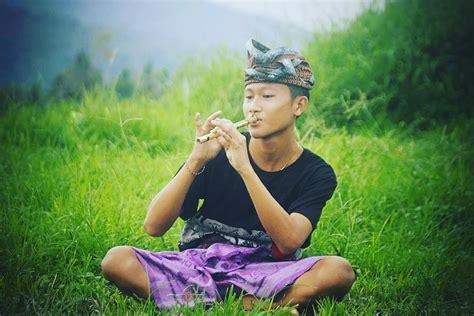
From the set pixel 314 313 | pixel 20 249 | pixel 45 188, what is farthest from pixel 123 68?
pixel 314 313

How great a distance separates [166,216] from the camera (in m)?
2.82

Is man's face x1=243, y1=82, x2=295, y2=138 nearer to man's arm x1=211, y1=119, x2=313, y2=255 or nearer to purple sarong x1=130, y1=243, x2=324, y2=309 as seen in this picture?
man's arm x1=211, y1=119, x2=313, y2=255

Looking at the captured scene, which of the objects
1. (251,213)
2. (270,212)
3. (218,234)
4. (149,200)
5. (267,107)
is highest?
(267,107)

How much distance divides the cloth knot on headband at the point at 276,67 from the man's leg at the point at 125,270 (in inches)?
38.4

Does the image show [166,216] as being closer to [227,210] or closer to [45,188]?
[227,210]

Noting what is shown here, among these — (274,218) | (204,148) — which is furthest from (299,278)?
(204,148)

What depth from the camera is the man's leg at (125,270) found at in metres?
2.72

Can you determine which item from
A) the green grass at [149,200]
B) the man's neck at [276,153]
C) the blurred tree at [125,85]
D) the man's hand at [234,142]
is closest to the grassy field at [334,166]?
the green grass at [149,200]

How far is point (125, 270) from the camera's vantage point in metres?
2.73

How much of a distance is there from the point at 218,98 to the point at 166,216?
3.17 m

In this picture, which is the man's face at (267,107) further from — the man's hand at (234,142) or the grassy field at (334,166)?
the grassy field at (334,166)

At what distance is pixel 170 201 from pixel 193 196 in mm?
199

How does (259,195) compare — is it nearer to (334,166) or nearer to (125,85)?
(334,166)

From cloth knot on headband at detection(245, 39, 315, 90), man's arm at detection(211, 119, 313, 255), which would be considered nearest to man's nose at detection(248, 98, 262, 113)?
cloth knot on headband at detection(245, 39, 315, 90)
